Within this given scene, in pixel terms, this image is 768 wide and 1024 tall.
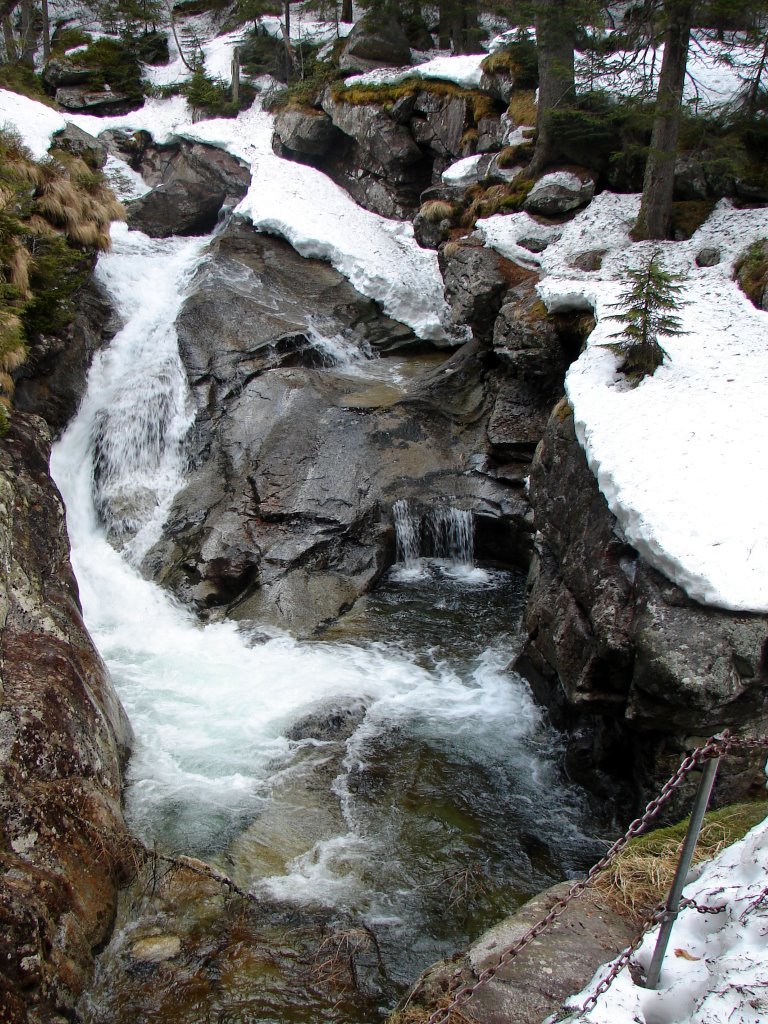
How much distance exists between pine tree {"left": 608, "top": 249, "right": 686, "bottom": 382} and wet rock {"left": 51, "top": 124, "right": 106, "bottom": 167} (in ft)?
51.8

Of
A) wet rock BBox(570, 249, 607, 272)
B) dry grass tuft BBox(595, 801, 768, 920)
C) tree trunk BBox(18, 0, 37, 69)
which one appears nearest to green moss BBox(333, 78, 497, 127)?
wet rock BBox(570, 249, 607, 272)

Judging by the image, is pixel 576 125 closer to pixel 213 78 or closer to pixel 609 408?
pixel 609 408

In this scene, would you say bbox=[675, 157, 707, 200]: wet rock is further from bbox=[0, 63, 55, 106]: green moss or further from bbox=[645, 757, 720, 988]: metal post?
bbox=[0, 63, 55, 106]: green moss

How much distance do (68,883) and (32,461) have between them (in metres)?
5.48

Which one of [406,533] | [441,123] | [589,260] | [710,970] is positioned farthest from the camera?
[441,123]

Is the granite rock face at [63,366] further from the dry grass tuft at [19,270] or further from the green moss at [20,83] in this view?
the green moss at [20,83]

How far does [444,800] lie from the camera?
816 centimetres

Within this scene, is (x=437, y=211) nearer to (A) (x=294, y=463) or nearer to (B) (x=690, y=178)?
(B) (x=690, y=178)

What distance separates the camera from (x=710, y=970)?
342 centimetres

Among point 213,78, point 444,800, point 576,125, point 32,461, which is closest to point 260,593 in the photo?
point 32,461

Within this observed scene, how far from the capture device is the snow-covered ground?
316 centimetres

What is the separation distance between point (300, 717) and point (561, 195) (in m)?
12.9

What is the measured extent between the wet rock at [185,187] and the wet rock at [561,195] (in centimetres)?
1142

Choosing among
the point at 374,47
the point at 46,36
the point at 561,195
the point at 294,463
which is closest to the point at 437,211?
the point at 561,195
